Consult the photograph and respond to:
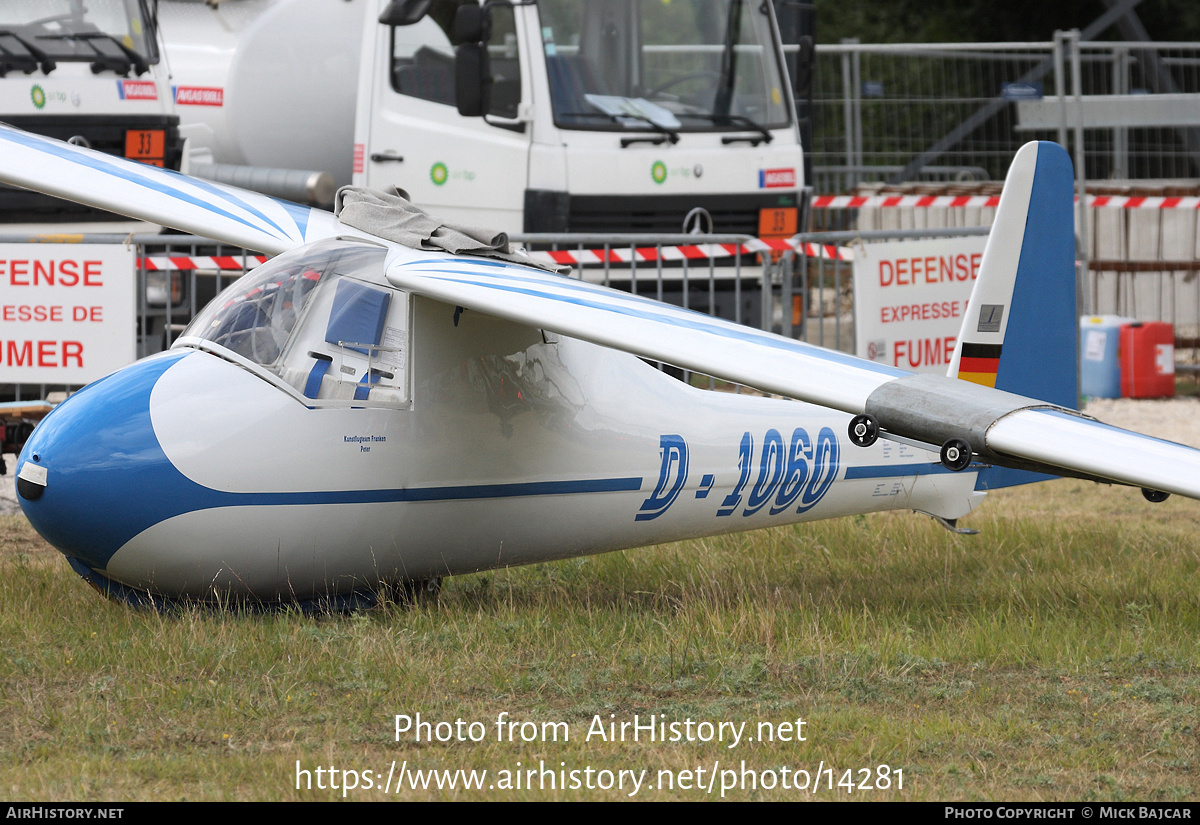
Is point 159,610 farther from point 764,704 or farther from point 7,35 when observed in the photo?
point 7,35

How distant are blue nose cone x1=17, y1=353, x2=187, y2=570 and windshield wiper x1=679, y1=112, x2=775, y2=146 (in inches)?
297

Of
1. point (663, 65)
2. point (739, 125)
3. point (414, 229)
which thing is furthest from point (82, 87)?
point (414, 229)

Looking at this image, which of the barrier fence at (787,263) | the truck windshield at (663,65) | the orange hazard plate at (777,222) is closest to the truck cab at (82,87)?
the barrier fence at (787,263)

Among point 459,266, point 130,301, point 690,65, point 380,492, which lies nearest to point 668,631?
Answer: point 380,492

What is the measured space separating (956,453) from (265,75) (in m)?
9.61

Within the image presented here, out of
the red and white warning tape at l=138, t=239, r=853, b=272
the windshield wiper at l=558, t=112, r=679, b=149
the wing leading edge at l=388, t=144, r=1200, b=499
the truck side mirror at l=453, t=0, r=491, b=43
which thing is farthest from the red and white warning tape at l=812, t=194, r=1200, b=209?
the wing leading edge at l=388, t=144, r=1200, b=499

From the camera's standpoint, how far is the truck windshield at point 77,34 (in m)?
10.4

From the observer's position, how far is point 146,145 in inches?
428

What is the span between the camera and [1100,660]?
5504 millimetres

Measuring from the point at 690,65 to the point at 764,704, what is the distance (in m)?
8.03

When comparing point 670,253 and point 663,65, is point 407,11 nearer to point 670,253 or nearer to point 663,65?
point 663,65

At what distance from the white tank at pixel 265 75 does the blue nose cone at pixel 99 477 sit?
7558mm

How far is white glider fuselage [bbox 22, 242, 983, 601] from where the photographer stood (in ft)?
17.0

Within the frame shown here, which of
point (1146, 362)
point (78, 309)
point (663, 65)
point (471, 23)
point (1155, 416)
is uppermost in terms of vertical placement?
point (471, 23)
